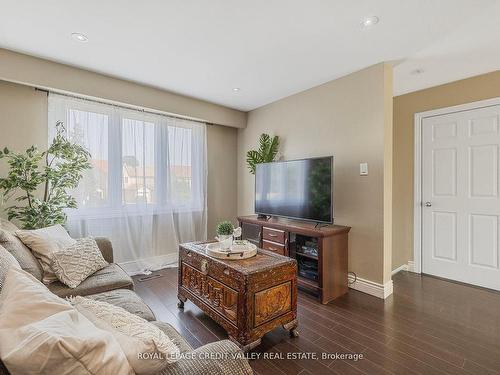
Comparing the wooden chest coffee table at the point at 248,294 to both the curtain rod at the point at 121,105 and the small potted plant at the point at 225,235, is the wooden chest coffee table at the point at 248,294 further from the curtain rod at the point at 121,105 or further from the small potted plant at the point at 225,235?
the curtain rod at the point at 121,105

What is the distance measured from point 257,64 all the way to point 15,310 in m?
2.73

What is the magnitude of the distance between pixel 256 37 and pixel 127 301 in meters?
2.32

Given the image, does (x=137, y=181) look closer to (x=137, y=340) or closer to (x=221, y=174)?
(x=221, y=174)

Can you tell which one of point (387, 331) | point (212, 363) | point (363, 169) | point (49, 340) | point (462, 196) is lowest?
point (387, 331)

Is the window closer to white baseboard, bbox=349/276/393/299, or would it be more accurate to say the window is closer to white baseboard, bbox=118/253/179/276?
white baseboard, bbox=118/253/179/276

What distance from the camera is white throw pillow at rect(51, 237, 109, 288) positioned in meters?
1.81

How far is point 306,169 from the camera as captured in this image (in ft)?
9.52

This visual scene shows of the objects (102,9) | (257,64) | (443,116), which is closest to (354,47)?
(257,64)

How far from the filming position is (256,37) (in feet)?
7.34

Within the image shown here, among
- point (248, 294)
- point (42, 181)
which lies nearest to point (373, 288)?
point (248, 294)

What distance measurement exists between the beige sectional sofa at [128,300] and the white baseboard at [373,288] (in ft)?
7.22

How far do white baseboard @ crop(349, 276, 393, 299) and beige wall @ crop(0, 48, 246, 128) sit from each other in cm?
304

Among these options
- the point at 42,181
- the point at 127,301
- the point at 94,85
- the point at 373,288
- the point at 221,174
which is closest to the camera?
the point at 127,301

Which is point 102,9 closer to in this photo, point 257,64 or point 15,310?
point 257,64
